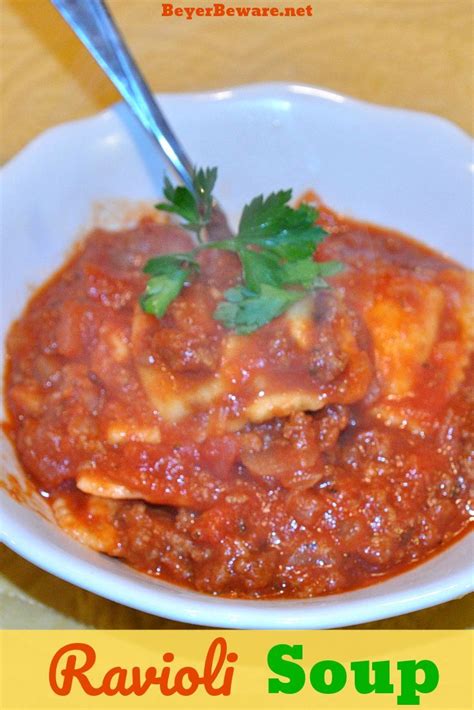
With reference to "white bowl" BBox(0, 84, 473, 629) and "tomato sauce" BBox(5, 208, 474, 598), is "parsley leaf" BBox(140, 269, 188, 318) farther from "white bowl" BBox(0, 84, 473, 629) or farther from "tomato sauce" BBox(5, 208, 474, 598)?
"white bowl" BBox(0, 84, 473, 629)

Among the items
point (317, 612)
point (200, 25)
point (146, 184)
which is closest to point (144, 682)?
point (317, 612)

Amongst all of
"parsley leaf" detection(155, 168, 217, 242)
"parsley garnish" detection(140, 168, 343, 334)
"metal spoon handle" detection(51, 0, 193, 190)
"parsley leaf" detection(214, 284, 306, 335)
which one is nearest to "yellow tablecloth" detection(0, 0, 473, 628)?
"metal spoon handle" detection(51, 0, 193, 190)

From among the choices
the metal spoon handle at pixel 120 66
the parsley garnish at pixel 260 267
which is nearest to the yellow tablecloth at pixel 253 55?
the metal spoon handle at pixel 120 66

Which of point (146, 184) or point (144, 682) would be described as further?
point (146, 184)

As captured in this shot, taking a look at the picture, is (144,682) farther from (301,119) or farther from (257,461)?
(301,119)

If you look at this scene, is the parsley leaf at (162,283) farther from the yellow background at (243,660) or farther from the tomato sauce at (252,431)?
the yellow background at (243,660)

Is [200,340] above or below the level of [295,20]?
below
